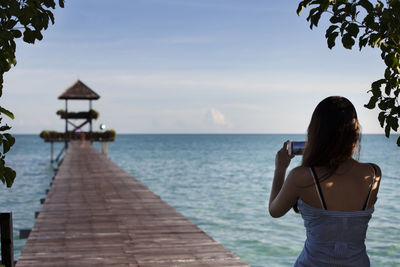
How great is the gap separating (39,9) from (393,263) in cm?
1112

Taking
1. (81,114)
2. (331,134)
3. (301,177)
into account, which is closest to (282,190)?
(301,177)

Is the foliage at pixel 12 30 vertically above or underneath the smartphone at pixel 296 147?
above

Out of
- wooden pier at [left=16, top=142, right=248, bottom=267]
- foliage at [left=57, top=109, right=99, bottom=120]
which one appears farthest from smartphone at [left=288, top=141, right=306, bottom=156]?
foliage at [left=57, top=109, right=99, bottom=120]

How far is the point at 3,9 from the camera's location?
238 centimetres

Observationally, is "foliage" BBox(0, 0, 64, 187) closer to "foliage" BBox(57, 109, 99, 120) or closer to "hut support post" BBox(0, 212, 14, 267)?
"hut support post" BBox(0, 212, 14, 267)

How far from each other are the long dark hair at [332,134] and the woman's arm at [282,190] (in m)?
0.11

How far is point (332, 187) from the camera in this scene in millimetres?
2074

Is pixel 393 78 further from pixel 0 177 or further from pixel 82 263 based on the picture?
pixel 82 263

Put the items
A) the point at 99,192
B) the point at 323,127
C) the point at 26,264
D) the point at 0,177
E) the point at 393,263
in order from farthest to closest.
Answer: the point at 99,192 → the point at 393,263 → the point at 26,264 → the point at 0,177 → the point at 323,127

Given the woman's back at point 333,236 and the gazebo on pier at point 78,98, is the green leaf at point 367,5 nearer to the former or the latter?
the woman's back at point 333,236

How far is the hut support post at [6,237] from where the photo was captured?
4.31 meters

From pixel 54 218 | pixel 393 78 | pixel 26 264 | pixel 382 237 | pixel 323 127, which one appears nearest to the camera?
pixel 323 127

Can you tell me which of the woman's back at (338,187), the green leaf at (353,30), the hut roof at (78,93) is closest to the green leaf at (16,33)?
the woman's back at (338,187)

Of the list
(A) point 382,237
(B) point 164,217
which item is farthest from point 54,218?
(A) point 382,237
